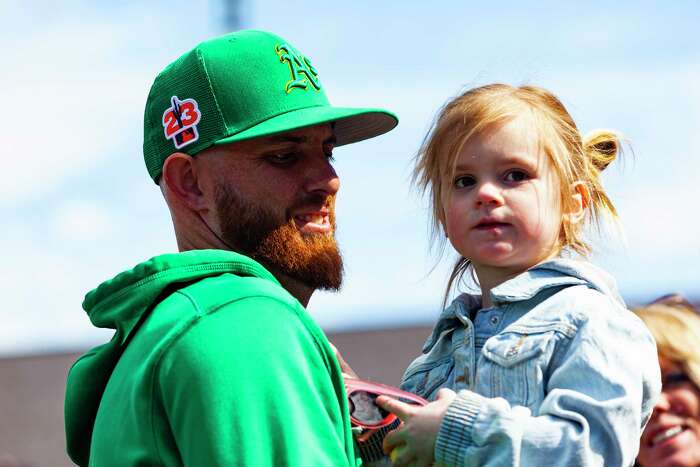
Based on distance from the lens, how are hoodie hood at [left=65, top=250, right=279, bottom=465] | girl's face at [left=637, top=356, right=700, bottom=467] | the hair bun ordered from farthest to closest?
girl's face at [left=637, top=356, right=700, bottom=467], the hair bun, hoodie hood at [left=65, top=250, right=279, bottom=465]

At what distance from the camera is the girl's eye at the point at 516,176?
11.5 ft

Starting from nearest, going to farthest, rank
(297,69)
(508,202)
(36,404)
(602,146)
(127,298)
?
(127,298) → (508,202) → (297,69) → (602,146) → (36,404)

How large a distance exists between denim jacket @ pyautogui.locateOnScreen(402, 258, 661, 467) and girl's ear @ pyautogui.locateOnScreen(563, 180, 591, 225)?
0.22m

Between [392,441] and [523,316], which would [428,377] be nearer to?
[523,316]

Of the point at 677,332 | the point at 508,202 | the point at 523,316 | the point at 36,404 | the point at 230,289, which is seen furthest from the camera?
the point at 36,404

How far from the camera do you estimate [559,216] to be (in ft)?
11.7

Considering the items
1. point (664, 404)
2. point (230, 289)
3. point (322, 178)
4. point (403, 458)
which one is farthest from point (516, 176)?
point (664, 404)

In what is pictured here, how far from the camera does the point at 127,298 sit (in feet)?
9.82

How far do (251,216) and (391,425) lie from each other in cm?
72

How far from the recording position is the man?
2.64 m

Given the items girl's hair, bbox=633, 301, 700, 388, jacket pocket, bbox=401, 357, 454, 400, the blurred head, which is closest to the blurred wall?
girl's hair, bbox=633, 301, 700, 388

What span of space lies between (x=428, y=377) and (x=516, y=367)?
45 centimetres

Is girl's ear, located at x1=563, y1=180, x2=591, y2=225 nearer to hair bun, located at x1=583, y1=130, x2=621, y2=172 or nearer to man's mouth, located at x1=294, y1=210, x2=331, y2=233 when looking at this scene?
hair bun, located at x1=583, y1=130, x2=621, y2=172

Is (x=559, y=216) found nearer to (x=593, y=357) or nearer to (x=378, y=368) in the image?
(x=593, y=357)
